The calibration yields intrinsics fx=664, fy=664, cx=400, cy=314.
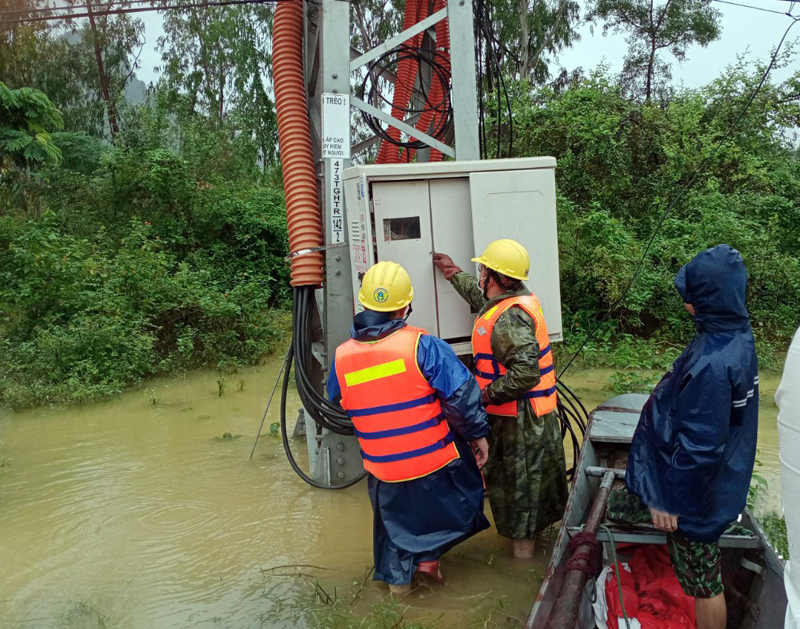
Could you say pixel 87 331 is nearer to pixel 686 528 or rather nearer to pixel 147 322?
pixel 147 322

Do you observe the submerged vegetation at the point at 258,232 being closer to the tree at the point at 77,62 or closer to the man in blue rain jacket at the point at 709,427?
the man in blue rain jacket at the point at 709,427

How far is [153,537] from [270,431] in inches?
85.8

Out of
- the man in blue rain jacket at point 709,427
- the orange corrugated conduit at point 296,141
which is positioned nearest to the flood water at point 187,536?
the man in blue rain jacket at point 709,427

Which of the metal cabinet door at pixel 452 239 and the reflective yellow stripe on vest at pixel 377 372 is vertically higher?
the metal cabinet door at pixel 452 239

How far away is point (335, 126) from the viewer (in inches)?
185

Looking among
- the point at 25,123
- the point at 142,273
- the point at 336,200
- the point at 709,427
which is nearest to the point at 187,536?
the point at 336,200

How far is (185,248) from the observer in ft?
42.8

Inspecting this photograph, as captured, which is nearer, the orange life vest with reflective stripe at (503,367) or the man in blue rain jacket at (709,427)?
the man in blue rain jacket at (709,427)

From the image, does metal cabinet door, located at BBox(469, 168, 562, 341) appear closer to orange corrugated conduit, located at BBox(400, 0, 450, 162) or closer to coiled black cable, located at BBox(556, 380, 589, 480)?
coiled black cable, located at BBox(556, 380, 589, 480)

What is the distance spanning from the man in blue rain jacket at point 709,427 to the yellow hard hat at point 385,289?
4.59 ft

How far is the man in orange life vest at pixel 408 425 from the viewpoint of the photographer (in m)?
3.44

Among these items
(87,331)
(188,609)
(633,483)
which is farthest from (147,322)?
(633,483)

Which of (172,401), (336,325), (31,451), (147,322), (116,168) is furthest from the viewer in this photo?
(116,168)

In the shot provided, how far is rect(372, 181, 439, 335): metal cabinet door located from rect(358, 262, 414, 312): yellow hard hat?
76 centimetres
